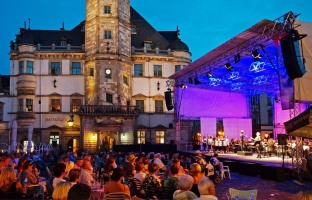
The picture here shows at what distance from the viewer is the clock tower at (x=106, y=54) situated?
38781 mm

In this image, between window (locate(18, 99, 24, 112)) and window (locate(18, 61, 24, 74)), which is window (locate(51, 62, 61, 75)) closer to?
window (locate(18, 61, 24, 74))

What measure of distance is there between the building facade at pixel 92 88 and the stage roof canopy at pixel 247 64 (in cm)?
1114

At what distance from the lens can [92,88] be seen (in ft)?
130

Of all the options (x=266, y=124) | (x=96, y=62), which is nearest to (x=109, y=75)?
(x=96, y=62)

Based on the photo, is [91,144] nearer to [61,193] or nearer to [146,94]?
[146,94]

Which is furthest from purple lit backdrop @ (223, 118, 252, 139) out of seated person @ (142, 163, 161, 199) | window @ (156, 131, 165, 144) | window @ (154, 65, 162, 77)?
seated person @ (142, 163, 161, 199)

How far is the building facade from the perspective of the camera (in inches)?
1519

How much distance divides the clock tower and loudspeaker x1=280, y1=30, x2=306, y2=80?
25804mm

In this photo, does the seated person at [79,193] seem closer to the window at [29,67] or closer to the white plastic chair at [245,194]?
the white plastic chair at [245,194]

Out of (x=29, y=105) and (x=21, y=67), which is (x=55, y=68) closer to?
(x=21, y=67)

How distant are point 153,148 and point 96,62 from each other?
38.8 ft

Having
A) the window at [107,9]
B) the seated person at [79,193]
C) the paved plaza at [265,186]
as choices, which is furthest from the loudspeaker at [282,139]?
the window at [107,9]

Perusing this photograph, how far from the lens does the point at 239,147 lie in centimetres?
2898

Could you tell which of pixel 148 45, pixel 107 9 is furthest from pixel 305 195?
pixel 148 45
